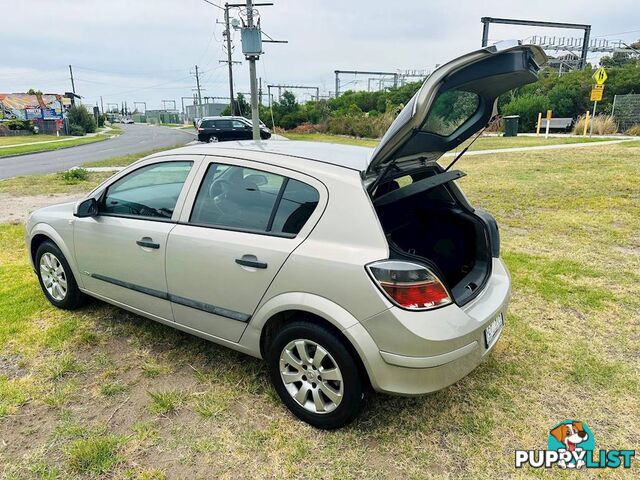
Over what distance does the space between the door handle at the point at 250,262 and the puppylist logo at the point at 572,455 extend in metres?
1.73

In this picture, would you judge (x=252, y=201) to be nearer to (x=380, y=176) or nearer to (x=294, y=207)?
(x=294, y=207)

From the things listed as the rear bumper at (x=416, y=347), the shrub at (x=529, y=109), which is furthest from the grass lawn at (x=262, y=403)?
the shrub at (x=529, y=109)

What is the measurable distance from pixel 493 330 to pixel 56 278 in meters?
3.68

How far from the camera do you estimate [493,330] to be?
261 cm

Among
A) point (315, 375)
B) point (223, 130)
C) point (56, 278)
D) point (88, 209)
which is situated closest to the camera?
point (315, 375)

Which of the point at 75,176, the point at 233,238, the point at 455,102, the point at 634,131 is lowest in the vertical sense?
the point at 75,176

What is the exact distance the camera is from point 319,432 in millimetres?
2541

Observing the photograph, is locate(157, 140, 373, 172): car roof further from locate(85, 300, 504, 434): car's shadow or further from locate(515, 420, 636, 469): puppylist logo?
locate(515, 420, 636, 469): puppylist logo

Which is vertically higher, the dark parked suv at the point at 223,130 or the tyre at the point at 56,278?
the dark parked suv at the point at 223,130

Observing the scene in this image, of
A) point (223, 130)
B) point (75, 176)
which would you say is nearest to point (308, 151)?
point (75, 176)

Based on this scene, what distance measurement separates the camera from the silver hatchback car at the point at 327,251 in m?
2.22

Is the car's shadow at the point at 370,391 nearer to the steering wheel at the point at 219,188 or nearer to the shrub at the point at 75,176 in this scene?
the steering wheel at the point at 219,188

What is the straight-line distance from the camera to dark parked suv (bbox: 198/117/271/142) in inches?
1061

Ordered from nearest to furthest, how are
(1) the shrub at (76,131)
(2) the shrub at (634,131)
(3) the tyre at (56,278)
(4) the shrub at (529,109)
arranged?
(3) the tyre at (56,278)
(2) the shrub at (634,131)
(4) the shrub at (529,109)
(1) the shrub at (76,131)
